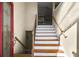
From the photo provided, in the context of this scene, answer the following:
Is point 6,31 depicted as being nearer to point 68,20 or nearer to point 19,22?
point 19,22

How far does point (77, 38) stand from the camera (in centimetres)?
210

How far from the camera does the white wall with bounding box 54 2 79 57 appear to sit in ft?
6.98

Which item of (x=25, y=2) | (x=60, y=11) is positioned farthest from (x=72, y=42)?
(x=25, y=2)

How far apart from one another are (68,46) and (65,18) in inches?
18.1

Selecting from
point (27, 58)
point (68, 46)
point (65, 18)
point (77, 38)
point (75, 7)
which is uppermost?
point (75, 7)

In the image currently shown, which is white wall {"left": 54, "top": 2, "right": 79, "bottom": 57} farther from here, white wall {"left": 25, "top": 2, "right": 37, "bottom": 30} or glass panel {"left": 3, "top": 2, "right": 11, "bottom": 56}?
glass panel {"left": 3, "top": 2, "right": 11, "bottom": 56}

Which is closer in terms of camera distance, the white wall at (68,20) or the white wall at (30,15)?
the white wall at (68,20)

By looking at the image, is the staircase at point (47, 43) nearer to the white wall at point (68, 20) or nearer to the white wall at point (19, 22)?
the white wall at point (68, 20)

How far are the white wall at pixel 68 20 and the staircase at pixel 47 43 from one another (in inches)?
4.7

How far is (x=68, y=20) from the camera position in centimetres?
222

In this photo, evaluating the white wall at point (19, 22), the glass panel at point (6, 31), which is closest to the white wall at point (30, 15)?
the white wall at point (19, 22)

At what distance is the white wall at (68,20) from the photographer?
83.7 inches

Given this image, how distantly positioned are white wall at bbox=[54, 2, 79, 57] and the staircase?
118mm

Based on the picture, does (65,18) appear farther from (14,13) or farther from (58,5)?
(14,13)
